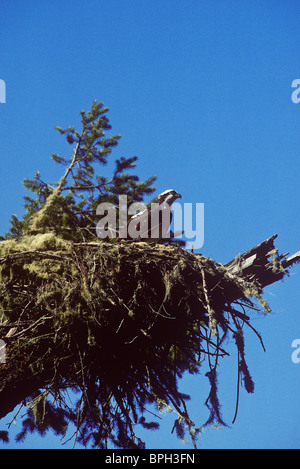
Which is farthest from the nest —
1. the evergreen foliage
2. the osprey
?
the osprey

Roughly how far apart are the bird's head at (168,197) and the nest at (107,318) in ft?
7.97

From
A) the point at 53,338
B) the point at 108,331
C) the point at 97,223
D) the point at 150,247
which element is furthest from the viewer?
the point at 97,223

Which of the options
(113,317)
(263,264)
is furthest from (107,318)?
(263,264)

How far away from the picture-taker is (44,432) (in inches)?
270

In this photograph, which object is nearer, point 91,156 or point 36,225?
point 36,225

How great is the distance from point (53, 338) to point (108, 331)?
713 millimetres

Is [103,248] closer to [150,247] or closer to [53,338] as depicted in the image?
[150,247]

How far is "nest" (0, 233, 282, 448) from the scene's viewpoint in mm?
4824

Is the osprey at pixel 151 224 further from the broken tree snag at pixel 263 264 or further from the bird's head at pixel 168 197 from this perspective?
the broken tree snag at pixel 263 264

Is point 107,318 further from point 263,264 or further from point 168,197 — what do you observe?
point 168,197

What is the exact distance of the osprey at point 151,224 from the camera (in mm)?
7223

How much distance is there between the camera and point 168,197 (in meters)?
7.94

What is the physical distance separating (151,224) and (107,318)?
270 centimetres

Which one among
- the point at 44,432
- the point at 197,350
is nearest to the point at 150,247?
the point at 197,350
